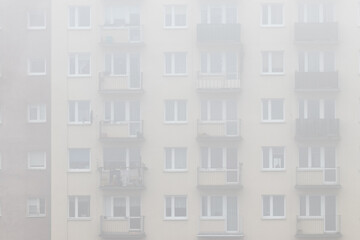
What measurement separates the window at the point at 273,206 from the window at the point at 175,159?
12.9 feet

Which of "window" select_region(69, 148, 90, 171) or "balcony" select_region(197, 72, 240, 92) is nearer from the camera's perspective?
"balcony" select_region(197, 72, 240, 92)

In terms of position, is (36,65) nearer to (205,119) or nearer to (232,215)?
(205,119)

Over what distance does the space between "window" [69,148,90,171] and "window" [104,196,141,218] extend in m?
1.80

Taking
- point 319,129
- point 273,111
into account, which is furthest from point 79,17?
point 319,129

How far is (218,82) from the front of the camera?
132 feet

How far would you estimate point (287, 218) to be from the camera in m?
40.1

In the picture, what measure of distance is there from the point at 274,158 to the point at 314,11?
6881 mm

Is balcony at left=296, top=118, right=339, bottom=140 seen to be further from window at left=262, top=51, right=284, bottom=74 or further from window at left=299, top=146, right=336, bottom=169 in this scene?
window at left=262, top=51, right=284, bottom=74

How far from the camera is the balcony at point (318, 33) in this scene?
132 ft

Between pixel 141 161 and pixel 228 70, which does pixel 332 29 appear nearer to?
pixel 228 70

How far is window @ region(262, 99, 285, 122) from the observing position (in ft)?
133

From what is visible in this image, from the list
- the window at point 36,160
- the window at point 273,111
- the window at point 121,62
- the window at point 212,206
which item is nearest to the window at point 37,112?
the window at point 36,160

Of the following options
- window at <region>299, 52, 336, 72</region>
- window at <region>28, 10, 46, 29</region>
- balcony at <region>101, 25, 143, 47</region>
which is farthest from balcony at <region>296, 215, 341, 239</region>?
window at <region>28, 10, 46, 29</region>

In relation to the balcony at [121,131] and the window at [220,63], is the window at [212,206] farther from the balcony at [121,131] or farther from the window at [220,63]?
the window at [220,63]
